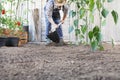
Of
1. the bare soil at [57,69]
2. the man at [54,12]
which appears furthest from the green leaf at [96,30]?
the man at [54,12]

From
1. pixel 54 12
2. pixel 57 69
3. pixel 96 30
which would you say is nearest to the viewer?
pixel 96 30

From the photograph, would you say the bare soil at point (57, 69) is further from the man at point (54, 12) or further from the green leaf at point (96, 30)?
the man at point (54, 12)

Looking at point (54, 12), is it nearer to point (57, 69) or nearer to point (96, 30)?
point (57, 69)

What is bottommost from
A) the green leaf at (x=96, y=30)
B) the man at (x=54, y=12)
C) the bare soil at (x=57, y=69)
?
the bare soil at (x=57, y=69)

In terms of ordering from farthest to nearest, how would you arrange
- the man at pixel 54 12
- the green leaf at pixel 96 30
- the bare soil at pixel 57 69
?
the man at pixel 54 12 < the bare soil at pixel 57 69 < the green leaf at pixel 96 30

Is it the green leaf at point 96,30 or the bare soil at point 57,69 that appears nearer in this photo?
the green leaf at point 96,30

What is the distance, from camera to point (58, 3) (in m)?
6.71

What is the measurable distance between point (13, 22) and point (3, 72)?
4.17 m

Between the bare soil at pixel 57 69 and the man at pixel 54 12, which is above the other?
the man at pixel 54 12

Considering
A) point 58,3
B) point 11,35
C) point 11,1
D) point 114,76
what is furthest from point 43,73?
point 11,1

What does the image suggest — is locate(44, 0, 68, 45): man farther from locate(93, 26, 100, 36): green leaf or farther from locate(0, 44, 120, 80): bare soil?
locate(93, 26, 100, 36): green leaf

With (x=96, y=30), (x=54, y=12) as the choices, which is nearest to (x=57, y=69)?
(x=96, y=30)

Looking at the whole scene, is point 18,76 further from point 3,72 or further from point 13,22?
point 13,22

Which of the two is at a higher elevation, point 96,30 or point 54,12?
point 54,12
